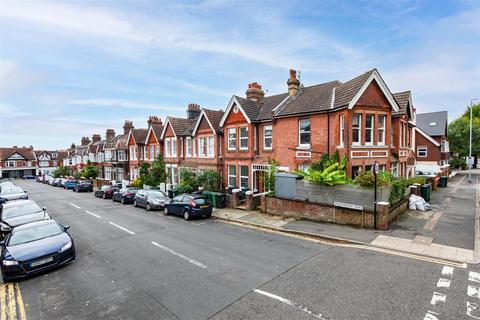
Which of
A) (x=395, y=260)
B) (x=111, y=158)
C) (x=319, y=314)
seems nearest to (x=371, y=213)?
(x=395, y=260)

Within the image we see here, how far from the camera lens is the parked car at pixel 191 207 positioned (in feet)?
52.6

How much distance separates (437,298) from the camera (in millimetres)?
6285

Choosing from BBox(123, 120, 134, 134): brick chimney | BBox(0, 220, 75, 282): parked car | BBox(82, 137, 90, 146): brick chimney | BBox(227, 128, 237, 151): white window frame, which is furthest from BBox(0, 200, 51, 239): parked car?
BBox(82, 137, 90, 146): brick chimney

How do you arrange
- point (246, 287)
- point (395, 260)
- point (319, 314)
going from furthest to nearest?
point (395, 260), point (246, 287), point (319, 314)

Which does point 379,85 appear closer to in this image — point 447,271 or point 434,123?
point 447,271

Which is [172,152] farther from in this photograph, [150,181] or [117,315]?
[117,315]

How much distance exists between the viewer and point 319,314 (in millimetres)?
5734

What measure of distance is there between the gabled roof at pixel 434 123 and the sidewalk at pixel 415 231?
25.9 m

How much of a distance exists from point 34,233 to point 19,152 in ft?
333

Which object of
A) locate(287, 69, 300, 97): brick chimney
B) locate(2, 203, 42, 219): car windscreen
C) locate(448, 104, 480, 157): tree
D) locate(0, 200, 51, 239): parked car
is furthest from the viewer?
locate(448, 104, 480, 157): tree

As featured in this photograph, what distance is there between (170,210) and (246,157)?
7476mm

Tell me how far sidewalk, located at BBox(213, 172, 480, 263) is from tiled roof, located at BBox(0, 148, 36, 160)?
324ft

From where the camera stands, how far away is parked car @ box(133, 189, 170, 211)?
19578 millimetres

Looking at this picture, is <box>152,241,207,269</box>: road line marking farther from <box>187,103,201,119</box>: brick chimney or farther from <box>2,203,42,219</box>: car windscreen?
<box>187,103,201,119</box>: brick chimney
